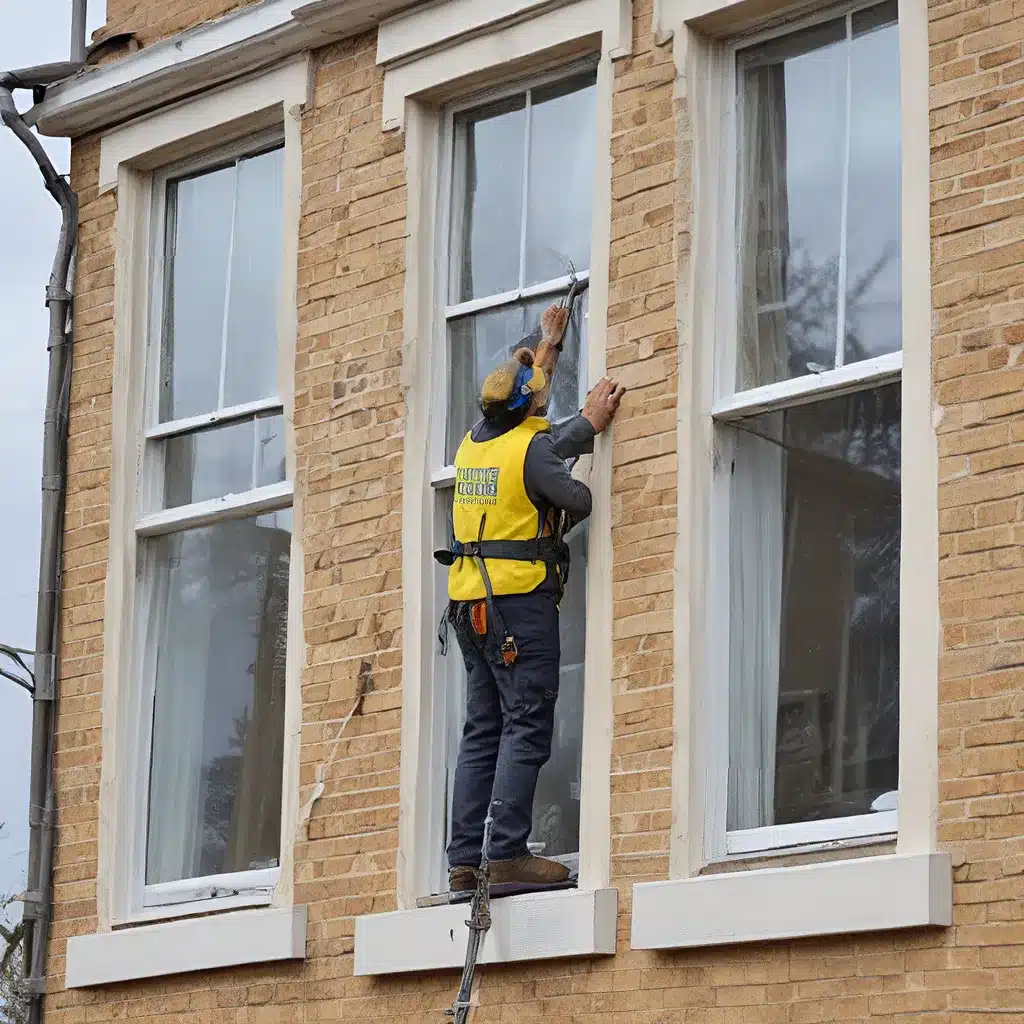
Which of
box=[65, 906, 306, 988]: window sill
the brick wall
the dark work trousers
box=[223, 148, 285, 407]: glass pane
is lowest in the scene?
box=[65, 906, 306, 988]: window sill

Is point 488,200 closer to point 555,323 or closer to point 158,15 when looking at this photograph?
point 555,323

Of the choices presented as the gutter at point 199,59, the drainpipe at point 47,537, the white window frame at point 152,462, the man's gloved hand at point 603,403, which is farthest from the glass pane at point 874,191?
the drainpipe at point 47,537

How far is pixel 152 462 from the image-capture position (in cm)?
1151

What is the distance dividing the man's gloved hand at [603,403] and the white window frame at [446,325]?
1.07 ft

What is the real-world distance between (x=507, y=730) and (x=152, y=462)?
2991mm

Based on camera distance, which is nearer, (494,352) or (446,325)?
(494,352)

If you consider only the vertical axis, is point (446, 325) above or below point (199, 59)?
below

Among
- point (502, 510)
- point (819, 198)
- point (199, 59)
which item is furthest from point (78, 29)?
point (819, 198)

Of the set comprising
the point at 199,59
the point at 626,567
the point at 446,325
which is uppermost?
the point at 199,59

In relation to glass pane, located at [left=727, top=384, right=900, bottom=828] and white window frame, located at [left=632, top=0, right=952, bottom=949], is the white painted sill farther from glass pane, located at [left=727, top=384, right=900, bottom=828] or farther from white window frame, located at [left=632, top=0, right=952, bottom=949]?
glass pane, located at [left=727, top=384, right=900, bottom=828]

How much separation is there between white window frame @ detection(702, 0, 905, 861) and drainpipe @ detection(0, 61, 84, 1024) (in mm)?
3772

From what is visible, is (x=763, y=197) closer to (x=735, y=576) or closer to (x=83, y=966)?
(x=735, y=576)

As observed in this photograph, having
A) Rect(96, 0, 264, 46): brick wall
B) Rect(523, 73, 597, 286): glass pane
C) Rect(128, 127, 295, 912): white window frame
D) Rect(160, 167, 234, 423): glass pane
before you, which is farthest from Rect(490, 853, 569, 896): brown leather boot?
Rect(96, 0, 264, 46): brick wall

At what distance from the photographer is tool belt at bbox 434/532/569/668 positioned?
9.26m
